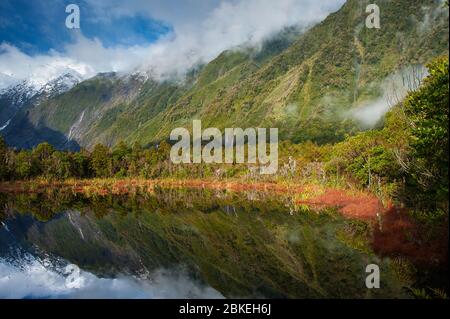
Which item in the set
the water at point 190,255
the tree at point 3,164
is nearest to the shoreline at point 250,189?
the tree at point 3,164

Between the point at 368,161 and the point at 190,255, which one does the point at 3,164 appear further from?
the point at 190,255

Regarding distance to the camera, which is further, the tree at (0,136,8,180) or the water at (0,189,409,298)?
the tree at (0,136,8,180)

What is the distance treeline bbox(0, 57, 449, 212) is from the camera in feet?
77.8

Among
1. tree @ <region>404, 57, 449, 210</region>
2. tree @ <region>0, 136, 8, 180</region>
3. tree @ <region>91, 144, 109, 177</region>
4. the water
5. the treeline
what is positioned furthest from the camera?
tree @ <region>91, 144, 109, 177</region>

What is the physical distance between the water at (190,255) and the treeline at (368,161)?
5.64 meters

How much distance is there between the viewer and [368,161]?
44.1 meters

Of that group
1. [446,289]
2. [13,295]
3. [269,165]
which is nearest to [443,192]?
[446,289]

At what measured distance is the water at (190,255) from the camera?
17.8 meters

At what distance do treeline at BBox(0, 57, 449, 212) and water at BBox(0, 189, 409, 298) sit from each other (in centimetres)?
564

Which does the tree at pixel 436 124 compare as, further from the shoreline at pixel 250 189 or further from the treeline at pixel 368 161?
the shoreline at pixel 250 189

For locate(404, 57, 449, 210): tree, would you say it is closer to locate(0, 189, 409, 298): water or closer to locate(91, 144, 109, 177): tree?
locate(0, 189, 409, 298): water

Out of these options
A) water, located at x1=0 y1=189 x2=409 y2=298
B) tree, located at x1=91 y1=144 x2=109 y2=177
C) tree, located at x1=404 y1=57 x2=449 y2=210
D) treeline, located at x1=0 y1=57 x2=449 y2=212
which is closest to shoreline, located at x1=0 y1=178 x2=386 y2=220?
treeline, located at x1=0 y1=57 x2=449 y2=212

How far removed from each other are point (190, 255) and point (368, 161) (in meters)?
25.6
